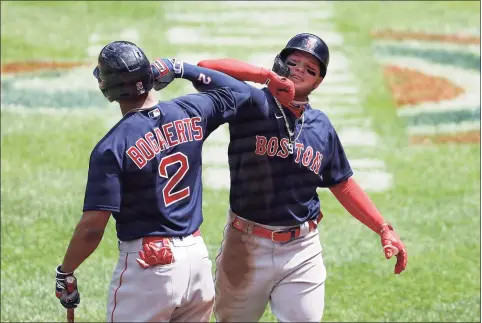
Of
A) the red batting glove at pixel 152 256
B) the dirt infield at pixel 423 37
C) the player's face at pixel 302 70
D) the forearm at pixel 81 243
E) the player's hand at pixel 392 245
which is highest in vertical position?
the player's face at pixel 302 70

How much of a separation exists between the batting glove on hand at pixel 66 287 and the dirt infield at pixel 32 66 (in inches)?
395

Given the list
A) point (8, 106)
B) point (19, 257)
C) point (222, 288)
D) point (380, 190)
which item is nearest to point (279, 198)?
point (222, 288)

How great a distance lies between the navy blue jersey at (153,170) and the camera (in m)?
4.80

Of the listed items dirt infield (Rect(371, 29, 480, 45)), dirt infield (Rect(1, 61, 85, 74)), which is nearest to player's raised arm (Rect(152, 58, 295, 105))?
dirt infield (Rect(1, 61, 85, 74))

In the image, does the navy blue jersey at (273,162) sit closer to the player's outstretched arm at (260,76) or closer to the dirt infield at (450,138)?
the player's outstretched arm at (260,76)

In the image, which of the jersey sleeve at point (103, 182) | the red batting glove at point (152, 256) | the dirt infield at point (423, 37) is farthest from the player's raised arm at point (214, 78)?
the dirt infield at point (423, 37)

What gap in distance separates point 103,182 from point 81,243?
13.0 inches

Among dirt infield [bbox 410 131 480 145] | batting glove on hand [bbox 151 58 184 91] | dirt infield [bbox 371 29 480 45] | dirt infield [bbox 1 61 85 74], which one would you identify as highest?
batting glove on hand [bbox 151 58 184 91]

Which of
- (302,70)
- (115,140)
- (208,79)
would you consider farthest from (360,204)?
(115,140)

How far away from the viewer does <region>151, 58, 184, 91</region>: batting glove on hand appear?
5.27 meters

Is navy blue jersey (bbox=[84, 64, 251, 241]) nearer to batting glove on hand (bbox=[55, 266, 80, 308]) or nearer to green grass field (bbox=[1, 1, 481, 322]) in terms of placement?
batting glove on hand (bbox=[55, 266, 80, 308])

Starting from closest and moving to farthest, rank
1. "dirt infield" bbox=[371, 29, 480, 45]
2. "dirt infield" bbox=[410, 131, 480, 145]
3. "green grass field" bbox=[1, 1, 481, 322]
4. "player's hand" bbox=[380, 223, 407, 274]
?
"player's hand" bbox=[380, 223, 407, 274] → "green grass field" bbox=[1, 1, 481, 322] → "dirt infield" bbox=[410, 131, 480, 145] → "dirt infield" bbox=[371, 29, 480, 45]

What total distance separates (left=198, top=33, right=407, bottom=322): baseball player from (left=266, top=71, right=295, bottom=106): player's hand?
11 cm

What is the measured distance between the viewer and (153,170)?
16.2 feet
